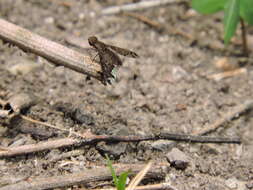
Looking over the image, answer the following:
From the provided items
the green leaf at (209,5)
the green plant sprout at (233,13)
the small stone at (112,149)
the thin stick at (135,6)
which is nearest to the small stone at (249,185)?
the small stone at (112,149)

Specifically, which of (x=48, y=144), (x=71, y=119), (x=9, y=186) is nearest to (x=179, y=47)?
(x=71, y=119)

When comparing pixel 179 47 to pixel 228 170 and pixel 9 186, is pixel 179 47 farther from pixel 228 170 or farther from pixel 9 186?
pixel 9 186

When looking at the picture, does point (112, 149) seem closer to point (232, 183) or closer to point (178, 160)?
point (178, 160)

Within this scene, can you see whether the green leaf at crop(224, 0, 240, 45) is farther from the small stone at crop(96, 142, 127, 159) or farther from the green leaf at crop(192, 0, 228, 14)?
the small stone at crop(96, 142, 127, 159)

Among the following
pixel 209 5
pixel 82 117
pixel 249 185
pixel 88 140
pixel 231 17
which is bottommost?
pixel 249 185

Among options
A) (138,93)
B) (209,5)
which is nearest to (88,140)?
(138,93)

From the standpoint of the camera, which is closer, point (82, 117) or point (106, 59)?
point (106, 59)

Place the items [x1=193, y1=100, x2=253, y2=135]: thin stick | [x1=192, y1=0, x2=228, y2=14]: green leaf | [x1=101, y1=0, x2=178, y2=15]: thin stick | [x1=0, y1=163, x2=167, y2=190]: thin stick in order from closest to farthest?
[x1=0, y1=163, x2=167, y2=190]: thin stick → [x1=193, y1=100, x2=253, y2=135]: thin stick → [x1=192, y1=0, x2=228, y2=14]: green leaf → [x1=101, y1=0, x2=178, y2=15]: thin stick

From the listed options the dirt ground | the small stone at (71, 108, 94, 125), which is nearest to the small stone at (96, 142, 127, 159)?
the dirt ground
